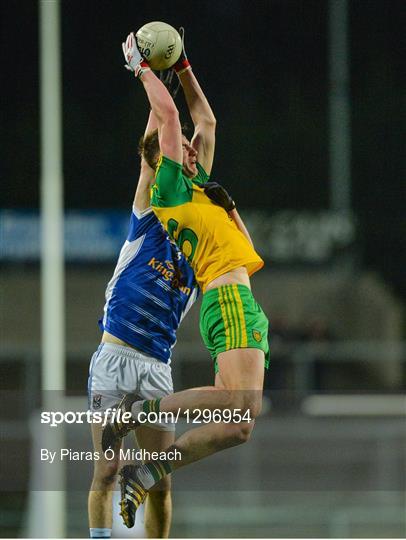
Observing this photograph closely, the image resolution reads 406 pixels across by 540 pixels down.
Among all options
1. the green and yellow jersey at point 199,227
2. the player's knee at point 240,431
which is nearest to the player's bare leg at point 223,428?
the player's knee at point 240,431

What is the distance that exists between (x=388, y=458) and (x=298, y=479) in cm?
80

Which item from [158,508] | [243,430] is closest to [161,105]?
[243,430]

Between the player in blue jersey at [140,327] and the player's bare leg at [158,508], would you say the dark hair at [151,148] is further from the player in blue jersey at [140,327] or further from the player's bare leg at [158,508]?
the player's bare leg at [158,508]

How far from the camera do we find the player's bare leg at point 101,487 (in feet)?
15.0

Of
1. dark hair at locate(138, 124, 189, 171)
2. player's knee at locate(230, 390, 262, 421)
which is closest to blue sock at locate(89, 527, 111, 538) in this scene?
player's knee at locate(230, 390, 262, 421)

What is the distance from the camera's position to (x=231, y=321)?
14.2ft

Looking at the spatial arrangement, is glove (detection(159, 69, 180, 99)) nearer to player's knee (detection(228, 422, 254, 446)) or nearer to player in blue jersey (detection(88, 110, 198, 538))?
player in blue jersey (detection(88, 110, 198, 538))

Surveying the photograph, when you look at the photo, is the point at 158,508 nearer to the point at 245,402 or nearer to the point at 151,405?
the point at 151,405

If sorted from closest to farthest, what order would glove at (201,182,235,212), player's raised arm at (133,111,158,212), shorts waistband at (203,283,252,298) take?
shorts waistband at (203,283,252,298) < glove at (201,182,235,212) < player's raised arm at (133,111,158,212)

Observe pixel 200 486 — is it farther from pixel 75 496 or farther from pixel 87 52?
pixel 87 52

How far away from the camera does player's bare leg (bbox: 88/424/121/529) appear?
15.0ft

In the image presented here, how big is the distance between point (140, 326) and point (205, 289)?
40 centimetres

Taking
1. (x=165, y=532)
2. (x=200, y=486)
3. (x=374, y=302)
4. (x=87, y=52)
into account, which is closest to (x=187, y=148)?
(x=165, y=532)

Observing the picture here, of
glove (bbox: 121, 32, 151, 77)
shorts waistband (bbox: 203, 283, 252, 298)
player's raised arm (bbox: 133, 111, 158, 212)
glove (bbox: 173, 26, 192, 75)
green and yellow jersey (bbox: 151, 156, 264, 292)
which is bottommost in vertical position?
shorts waistband (bbox: 203, 283, 252, 298)
